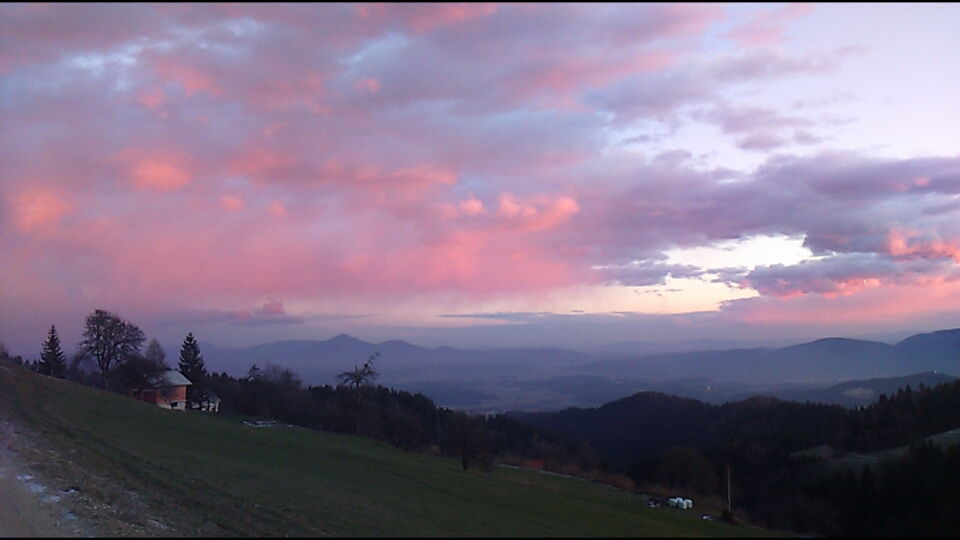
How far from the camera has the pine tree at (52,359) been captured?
7219 cm

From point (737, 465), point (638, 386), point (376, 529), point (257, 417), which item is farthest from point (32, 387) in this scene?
point (638, 386)

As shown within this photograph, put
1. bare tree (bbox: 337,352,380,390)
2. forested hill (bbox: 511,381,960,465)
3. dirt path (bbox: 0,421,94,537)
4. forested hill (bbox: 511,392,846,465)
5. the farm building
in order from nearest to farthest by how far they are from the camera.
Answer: dirt path (bbox: 0,421,94,537) → forested hill (bbox: 511,381,960,465) → the farm building → forested hill (bbox: 511,392,846,465) → bare tree (bbox: 337,352,380,390)

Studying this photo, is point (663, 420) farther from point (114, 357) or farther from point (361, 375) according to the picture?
point (114, 357)

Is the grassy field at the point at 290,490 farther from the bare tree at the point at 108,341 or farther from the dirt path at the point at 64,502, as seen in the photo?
the bare tree at the point at 108,341

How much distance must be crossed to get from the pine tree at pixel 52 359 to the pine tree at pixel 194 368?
12.8m

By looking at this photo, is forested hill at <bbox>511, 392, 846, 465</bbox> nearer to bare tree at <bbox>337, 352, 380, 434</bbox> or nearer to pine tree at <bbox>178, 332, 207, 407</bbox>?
bare tree at <bbox>337, 352, 380, 434</bbox>

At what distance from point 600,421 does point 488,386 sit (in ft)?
302

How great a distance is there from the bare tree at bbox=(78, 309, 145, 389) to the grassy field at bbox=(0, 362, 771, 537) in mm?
25048

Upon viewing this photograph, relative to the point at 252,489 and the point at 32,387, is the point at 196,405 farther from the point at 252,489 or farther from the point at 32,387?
the point at 252,489

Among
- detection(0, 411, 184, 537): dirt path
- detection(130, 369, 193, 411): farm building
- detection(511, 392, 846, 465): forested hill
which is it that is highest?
detection(0, 411, 184, 537): dirt path

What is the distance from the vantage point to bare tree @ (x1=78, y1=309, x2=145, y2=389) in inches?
2468

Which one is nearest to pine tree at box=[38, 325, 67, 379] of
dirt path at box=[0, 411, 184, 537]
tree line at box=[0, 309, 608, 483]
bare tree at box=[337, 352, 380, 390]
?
tree line at box=[0, 309, 608, 483]

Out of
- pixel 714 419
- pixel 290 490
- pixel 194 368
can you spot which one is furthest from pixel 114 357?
pixel 714 419

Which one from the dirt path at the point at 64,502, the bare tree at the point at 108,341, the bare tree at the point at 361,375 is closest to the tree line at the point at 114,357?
the bare tree at the point at 108,341
